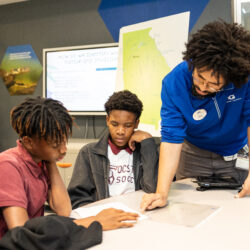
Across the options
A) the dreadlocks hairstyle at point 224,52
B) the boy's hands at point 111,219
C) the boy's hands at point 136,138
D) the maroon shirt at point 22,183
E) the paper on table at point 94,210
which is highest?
the dreadlocks hairstyle at point 224,52

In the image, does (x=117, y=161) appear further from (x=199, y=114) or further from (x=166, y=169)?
(x=199, y=114)

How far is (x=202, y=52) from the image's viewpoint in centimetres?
105

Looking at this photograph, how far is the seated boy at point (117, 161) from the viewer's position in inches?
56.7

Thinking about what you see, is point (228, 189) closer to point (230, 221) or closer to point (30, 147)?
point (230, 221)

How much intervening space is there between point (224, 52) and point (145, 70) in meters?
1.46

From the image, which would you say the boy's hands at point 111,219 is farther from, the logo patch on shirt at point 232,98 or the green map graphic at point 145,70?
the green map graphic at point 145,70

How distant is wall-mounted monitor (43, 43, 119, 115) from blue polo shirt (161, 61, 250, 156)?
1984mm

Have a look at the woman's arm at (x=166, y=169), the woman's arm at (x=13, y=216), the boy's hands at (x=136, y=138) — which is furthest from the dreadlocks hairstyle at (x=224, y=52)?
the woman's arm at (x=13, y=216)

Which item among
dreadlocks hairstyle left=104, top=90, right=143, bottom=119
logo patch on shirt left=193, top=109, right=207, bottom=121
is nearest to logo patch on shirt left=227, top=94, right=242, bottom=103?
logo patch on shirt left=193, top=109, right=207, bottom=121

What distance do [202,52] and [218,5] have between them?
2.17m

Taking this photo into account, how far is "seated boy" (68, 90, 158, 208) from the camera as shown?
4.73 ft

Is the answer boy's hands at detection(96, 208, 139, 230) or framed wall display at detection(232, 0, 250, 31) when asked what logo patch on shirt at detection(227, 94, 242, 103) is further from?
framed wall display at detection(232, 0, 250, 31)

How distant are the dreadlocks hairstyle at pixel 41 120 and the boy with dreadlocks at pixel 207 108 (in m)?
0.39

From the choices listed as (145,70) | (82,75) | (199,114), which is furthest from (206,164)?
(82,75)
